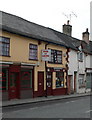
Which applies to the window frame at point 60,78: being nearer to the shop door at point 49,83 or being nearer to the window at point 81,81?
the shop door at point 49,83

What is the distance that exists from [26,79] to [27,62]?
4.91 ft

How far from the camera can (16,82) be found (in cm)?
2217

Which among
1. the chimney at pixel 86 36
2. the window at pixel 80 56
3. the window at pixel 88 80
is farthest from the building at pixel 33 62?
the chimney at pixel 86 36

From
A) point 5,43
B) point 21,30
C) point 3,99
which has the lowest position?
point 3,99

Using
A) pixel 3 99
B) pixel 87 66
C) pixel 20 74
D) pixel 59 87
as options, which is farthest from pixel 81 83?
pixel 3 99

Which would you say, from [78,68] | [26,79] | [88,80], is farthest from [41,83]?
[88,80]

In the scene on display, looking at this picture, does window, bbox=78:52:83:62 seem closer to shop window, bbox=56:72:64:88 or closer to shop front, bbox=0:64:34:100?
shop window, bbox=56:72:64:88

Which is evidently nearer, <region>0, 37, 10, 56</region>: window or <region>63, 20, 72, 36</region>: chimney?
<region>0, 37, 10, 56</region>: window

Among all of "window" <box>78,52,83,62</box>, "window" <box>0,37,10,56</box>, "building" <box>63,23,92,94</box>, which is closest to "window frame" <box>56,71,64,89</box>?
"building" <box>63,23,92,94</box>

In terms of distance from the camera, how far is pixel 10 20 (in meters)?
23.8

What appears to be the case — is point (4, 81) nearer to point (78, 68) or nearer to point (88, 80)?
point (78, 68)

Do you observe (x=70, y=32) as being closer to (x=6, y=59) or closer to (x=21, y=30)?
(x=21, y=30)

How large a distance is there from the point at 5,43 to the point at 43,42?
560cm

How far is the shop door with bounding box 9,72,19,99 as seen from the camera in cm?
2133
